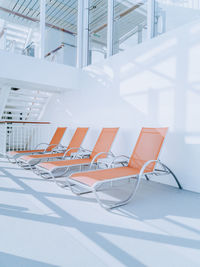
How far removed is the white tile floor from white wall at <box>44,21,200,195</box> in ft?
2.76

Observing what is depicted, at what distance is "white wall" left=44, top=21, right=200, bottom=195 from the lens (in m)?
3.61

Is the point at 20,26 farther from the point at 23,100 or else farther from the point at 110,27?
the point at 110,27

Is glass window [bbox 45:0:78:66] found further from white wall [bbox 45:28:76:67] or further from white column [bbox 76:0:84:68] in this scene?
white column [bbox 76:0:84:68]

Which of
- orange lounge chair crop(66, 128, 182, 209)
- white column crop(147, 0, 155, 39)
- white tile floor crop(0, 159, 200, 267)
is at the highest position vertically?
white column crop(147, 0, 155, 39)

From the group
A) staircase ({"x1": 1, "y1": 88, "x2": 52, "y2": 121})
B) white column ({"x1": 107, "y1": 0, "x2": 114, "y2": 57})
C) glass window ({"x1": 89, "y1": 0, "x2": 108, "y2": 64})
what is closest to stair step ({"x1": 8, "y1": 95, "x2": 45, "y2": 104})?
staircase ({"x1": 1, "y1": 88, "x2": 52, "y2": 121})

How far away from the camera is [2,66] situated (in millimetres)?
5379

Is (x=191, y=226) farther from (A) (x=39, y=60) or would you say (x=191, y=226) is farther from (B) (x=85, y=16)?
(B) (x=85, y=16)

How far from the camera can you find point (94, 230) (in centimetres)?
211

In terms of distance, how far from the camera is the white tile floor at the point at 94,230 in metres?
1.65

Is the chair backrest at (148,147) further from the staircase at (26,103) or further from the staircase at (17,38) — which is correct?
the staircase at (26,103)

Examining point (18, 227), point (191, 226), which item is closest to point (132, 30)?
point (191, 226)

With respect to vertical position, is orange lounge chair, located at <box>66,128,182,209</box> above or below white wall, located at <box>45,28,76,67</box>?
below

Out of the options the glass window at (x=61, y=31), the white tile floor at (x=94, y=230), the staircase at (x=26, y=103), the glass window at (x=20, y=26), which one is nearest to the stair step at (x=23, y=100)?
the staircase at (x=26, y=103)

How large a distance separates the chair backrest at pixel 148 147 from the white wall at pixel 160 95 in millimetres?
417
